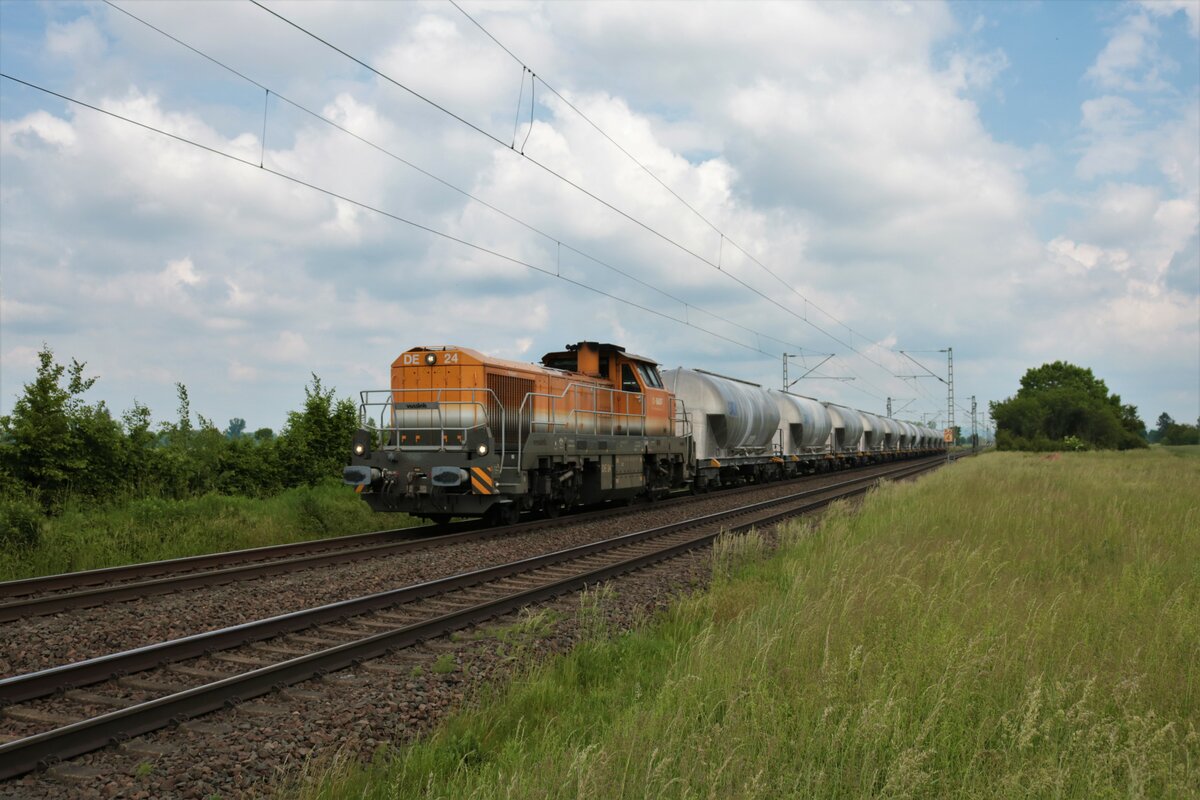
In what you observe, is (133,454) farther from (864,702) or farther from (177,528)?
(864,702)

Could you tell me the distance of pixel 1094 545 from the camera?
1014cm

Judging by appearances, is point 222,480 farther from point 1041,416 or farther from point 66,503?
point 1041,416

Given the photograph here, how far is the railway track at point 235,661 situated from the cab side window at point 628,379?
861 centimetres

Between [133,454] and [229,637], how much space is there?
1112cm

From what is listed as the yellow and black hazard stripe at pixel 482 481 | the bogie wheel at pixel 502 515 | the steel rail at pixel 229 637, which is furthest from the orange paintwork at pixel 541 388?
the steel rail at pixel 229 637

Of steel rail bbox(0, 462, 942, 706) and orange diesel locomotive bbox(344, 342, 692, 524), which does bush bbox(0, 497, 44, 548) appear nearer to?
orange diesel locomotive bbox(344, 342, 692, 524)

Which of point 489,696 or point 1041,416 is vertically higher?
point 1041,416

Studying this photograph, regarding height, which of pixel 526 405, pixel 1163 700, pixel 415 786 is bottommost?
pixel 415 786

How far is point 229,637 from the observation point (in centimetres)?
676

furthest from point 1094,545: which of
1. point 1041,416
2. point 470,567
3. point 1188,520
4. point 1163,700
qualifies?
point 1041,416

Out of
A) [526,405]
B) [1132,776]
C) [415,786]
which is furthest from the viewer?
[526,405]

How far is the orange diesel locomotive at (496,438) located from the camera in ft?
44.8

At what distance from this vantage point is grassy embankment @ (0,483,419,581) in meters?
10.8

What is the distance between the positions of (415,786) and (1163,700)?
4.09m
